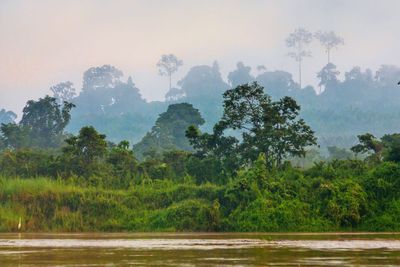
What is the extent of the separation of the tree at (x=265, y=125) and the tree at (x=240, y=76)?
13781cm

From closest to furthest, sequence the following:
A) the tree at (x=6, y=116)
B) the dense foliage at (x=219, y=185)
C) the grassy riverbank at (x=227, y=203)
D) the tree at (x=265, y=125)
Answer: the grassy riverbank at (x=227, y=203), the dense foliage at (x=219, y=185), the tree at (x=265, y=125), the tree at (x=6, y=116)

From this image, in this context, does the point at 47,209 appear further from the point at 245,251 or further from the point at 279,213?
the point at 245,251

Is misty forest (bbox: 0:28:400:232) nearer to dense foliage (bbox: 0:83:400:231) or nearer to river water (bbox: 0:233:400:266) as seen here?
dense foliage (bbox: 0:83:400:231)

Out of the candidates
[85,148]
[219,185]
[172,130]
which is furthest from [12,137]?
[219,185]

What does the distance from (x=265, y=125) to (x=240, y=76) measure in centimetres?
14076

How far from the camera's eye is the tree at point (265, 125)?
45.5 m

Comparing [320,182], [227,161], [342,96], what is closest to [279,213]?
[320,182]

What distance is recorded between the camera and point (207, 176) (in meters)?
47.0

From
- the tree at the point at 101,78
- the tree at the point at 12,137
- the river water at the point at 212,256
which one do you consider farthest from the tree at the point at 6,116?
the river water at the point at 212,256

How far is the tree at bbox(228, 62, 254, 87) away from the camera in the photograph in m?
185

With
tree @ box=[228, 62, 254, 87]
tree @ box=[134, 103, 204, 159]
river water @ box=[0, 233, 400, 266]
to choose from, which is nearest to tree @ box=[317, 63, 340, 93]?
tree @ box=[228, 62, 254, 87]

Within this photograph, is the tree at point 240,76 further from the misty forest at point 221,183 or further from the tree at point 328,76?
the misty forest at point 221,183

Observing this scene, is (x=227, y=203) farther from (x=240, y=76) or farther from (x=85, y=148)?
(x=240, y=76)

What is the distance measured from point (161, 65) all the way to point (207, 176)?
488 feet
